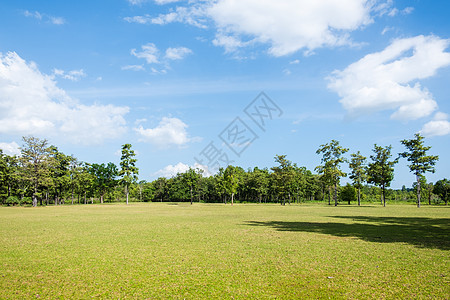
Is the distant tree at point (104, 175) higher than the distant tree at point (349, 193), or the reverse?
the distant tree at point (104, 175)

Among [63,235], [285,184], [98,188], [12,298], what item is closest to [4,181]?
[98,188]

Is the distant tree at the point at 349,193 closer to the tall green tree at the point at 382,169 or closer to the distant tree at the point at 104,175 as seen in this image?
the tall green tree at the point at 382,169

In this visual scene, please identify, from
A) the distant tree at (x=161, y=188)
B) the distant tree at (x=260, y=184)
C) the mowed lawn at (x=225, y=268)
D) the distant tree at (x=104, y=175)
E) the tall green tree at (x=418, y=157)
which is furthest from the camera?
the distant tree at (x=161, y=188)

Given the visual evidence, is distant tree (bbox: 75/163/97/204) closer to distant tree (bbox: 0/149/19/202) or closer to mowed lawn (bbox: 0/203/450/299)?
distant tree (bbox: 0/149/19/202)

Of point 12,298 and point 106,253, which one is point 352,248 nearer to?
point 106,253

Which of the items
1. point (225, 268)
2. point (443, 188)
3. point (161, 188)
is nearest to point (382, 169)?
A: point (443, 188)

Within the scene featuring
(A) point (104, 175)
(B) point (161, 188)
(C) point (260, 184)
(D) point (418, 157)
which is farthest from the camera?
(B) point (161, 188)

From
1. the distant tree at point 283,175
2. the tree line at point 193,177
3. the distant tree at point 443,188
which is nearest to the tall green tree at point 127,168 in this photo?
the tree line at point 193,177

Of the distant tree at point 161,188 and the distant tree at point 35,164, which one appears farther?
the distant tree at point 161,188

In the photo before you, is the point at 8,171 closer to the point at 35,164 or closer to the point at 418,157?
the point at 35,164

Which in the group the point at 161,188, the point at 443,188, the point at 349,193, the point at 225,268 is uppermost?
the point at 225,268

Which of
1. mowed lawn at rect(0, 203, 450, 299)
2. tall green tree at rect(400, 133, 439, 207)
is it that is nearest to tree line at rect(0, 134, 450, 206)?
tall green tree at rect(400, 133, 439, 207)

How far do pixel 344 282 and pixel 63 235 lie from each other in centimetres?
1438

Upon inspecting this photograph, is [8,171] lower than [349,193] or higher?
higher
